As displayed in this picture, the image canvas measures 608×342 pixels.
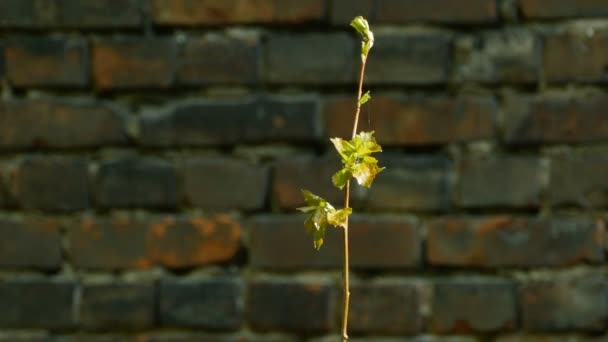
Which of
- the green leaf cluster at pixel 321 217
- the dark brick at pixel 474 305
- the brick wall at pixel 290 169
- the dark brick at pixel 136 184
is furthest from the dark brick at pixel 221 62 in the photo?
the green leaf cluster at pixel 321 217

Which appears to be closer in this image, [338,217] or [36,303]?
[338,217]

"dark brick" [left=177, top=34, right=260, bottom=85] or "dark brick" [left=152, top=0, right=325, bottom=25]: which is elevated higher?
"dark brick" [left=152, top=0, right=325, bottom=25]

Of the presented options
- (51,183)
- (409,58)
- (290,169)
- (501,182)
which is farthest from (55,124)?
(501,182)

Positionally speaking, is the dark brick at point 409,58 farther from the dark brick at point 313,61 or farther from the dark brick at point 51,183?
the dark brick at point 51,183

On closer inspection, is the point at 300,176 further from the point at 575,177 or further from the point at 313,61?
the point at 575,177

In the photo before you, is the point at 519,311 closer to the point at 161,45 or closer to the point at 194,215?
the point at 194,215

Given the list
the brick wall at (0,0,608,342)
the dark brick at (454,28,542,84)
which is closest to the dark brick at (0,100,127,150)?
the brick wall at (0,0,608,342)

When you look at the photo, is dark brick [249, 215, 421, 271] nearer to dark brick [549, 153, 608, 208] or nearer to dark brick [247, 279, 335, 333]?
dark brick [247, 279, 335, 333]
